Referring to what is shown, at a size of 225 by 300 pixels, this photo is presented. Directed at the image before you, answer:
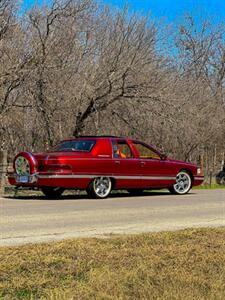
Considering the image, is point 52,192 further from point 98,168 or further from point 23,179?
point 98,168

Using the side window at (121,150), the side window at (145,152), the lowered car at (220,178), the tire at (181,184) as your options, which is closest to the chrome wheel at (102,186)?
the side window at (121,150)

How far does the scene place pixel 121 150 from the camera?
15.0m

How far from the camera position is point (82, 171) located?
13844mm

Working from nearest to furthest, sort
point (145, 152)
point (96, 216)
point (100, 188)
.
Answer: point (96, 216) → point (100, 188) → point (145, 152)

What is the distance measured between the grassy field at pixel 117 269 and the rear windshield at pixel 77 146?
695 cm

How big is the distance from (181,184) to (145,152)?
1.70m

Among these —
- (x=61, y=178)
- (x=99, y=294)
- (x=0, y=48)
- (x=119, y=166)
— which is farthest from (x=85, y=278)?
(x=0, y=48)

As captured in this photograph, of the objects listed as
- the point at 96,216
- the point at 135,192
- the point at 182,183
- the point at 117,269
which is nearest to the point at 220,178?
the point at 182,183

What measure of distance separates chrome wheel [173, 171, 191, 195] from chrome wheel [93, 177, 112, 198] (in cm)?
267

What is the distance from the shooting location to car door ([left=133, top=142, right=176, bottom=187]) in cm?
1527

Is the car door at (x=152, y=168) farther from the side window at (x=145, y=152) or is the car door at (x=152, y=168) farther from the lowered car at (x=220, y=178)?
the lowered car at (x=220, y=178)

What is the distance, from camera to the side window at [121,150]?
14.8m

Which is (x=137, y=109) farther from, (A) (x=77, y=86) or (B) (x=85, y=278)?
(B) (x=85, y=278)

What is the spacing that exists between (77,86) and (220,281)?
46.2ft
